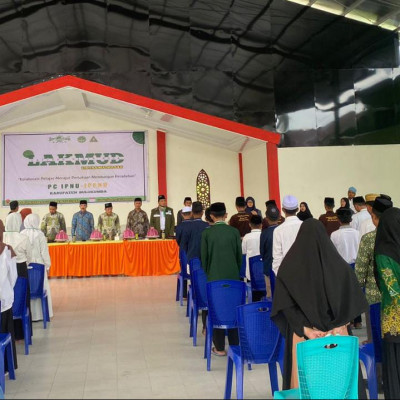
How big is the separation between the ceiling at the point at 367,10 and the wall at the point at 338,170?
3060mm

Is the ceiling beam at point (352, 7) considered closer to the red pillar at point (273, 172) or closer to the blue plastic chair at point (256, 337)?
the red pillar at point (273, 172)

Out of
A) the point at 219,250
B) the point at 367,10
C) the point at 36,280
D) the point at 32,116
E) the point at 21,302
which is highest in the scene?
the point at 367,10

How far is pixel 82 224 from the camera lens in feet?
40.6

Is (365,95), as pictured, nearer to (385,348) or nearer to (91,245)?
(91,245)

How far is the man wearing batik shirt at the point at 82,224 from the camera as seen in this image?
40.5 feet

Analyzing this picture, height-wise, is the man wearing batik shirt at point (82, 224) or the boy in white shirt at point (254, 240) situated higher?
the man wearing batik shirt at point (82, 224)

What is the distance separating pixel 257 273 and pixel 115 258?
17.7ft

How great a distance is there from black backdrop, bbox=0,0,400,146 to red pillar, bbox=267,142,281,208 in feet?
2.43

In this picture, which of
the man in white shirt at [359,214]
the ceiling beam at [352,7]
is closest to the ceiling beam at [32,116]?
the ceiling beam at [352,7]

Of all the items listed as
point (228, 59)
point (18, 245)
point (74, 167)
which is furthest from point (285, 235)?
point (74, 167)

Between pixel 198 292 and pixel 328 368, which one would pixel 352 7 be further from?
pixel 328 368

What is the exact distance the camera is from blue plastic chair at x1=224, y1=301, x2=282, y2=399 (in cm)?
385

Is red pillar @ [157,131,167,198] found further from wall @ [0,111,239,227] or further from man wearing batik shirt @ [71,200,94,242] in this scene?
man wearing batik shirt @ [71,200,94,242]

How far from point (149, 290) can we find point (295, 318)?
6.65 m
